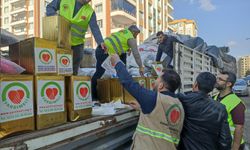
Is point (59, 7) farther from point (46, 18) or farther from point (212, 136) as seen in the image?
point (212, 136)

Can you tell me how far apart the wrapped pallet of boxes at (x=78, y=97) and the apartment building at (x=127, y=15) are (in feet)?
80.2

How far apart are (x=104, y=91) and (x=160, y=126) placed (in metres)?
1.46

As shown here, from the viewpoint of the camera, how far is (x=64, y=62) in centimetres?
254

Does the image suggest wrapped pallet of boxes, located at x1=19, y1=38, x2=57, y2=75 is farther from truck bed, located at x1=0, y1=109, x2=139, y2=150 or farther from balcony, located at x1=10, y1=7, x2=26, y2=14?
balcony, located at x1=10, y1=7, x2=26, y2=14

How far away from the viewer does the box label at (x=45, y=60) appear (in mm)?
2252

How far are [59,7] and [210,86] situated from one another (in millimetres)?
2032

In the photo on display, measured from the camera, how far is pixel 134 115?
3.22 m

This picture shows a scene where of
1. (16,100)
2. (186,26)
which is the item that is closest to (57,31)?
(16,100)

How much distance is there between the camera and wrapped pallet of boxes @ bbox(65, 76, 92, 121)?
2461 mm

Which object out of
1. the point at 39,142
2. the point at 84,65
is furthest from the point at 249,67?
the point at 39,142

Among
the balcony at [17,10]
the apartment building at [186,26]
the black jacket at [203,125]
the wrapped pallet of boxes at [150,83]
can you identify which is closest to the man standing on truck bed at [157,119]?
the black jacket at [203,125]

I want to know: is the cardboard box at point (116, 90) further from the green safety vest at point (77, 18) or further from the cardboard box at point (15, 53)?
the cardboard box at point (15, 53)

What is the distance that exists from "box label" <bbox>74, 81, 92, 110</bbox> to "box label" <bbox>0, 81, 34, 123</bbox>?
0.49 meters

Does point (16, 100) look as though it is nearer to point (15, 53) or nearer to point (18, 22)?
point (15, 53)
